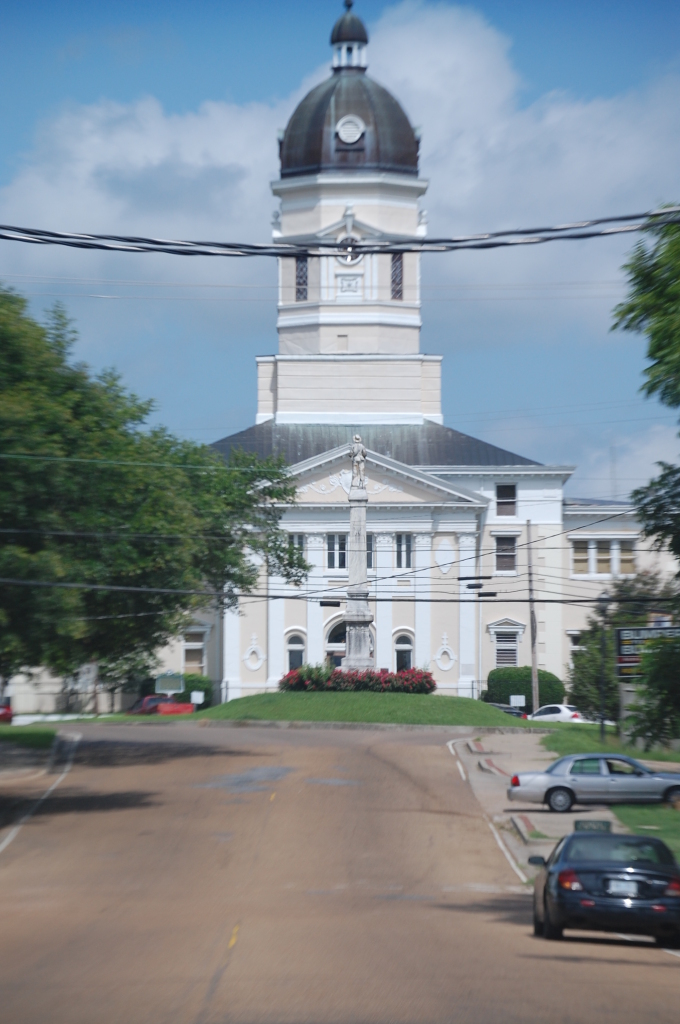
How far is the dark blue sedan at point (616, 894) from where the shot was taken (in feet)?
40.9

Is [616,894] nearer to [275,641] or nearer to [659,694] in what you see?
[659,694]

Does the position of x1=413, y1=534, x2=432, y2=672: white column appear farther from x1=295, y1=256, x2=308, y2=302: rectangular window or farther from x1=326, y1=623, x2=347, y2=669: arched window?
x1=295, y1=256, x2=308, y2=302: rectangular window

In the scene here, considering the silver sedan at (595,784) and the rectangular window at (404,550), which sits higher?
the rectangular window at (404,550)

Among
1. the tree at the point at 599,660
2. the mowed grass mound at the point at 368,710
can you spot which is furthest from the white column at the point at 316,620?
the tree at the point at 599,660

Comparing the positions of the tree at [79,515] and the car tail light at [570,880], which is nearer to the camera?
the car tail light at [570,880]

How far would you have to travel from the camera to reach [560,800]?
88.0ft

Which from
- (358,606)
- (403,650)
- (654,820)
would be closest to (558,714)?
(358,606)

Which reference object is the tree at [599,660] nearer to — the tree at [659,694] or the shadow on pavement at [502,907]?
the shadow on pavement at [502,907]

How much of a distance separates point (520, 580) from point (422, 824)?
45.5 metres

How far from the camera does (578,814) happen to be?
26453 millimetres

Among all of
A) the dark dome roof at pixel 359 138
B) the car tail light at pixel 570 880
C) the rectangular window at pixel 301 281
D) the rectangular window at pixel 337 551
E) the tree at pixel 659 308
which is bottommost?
the car tail light at pixel 570 880

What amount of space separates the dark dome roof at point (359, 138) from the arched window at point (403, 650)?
2847cm

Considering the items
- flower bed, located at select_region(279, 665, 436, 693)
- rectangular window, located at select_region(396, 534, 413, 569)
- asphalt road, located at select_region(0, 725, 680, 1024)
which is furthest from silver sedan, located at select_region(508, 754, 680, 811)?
rectangular window, located at select_region(396, 534, 413, 569)

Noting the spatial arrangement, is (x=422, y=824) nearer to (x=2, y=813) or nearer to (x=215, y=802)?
(x=215, y=802)
